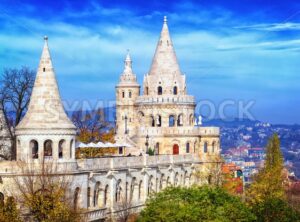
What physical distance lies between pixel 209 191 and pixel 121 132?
34.0 meters

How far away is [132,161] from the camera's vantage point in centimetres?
6006

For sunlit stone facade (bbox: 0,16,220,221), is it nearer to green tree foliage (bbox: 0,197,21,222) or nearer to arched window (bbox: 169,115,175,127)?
arched window (bbox: 169,115,175,127)

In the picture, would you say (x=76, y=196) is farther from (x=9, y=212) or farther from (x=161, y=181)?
(x=161, y=181)

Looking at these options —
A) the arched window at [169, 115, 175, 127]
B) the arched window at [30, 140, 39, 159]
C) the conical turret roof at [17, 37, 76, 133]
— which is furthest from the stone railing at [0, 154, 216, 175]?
the arched window at [169, 115, 175, 127]

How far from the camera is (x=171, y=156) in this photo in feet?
230

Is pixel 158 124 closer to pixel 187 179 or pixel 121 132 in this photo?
pixel 121 132

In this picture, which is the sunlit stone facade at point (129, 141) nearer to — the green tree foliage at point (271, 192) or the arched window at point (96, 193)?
the arched window at point (96, 193)

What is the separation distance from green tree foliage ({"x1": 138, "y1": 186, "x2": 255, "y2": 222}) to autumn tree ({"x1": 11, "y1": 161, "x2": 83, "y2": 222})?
4455 mm

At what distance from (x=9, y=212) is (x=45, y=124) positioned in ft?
26.7

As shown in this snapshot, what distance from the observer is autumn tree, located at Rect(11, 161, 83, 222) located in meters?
42.5

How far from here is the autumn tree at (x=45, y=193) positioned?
139 ft

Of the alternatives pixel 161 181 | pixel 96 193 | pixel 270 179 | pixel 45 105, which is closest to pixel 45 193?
pixel 45 105

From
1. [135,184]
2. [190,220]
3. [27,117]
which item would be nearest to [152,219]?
[190,220]

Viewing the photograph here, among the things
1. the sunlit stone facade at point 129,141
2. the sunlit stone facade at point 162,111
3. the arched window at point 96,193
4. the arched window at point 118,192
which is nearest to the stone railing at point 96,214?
the sunlit stone facade at point 129,141
